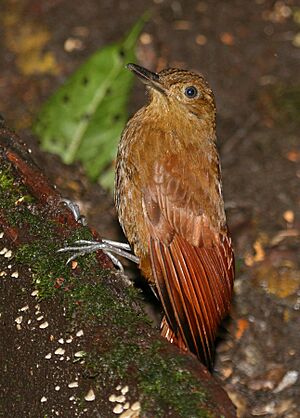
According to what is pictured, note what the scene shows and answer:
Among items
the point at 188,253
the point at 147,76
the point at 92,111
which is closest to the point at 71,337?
the point at 188,253

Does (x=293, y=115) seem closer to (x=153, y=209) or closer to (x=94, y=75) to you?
(x=94, y=75)

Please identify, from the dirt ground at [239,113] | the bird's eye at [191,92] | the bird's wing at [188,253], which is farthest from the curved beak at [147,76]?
the dirt ground at [239,113]

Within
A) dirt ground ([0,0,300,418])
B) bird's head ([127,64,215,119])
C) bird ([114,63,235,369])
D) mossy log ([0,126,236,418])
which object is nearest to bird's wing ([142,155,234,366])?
bird ([114,63,235,369])

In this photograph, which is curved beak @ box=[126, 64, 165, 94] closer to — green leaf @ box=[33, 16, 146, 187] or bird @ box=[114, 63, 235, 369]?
bird @ box=[114, 63, 235, 369]

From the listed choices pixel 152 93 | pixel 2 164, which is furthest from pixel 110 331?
pixel 152 93

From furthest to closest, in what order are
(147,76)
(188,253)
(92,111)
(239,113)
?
(239,113) < (92,111) < (147,76) < (188,253)

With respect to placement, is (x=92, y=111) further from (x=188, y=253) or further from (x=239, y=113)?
(x=188, y=253)
